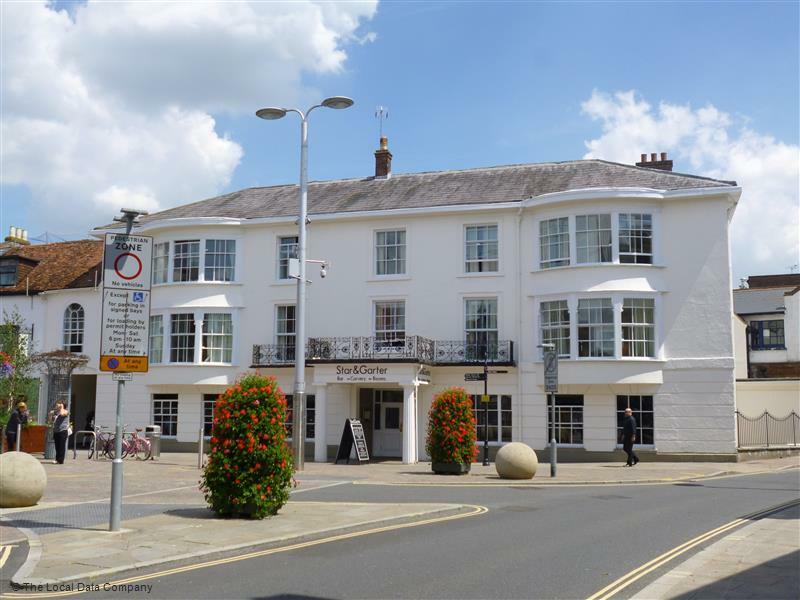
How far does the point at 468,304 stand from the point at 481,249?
6.76 ft

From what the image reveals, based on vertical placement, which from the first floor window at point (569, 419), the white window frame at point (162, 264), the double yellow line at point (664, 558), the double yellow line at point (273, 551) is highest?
the white window frame at point (162, 264)

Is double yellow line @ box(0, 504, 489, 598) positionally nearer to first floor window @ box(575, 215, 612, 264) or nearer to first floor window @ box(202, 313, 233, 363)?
first floor window @ box(575, 215, 612, 264)

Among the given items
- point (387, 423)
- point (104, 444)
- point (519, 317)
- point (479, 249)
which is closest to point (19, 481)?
point (104, 444)

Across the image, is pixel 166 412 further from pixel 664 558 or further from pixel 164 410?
pixel 664 558

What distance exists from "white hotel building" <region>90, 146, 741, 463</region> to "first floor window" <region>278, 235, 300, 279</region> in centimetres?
8

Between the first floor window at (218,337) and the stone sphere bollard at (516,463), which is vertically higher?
the first floor window at (218,337)

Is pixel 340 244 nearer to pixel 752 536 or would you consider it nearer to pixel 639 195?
pixel 639 195

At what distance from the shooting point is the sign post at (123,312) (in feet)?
37.6

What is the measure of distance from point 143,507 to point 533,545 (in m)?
7.36

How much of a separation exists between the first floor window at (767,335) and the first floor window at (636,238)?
26.2 meters

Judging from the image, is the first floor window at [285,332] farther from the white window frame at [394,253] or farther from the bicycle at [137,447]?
the bicycle at [137,447]

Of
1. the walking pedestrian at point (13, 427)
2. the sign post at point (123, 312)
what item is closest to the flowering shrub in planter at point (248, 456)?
the sign post at point (123, 312)

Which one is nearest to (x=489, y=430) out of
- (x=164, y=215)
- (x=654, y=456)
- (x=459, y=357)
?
(x=459, y=357)

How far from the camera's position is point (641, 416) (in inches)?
1075
